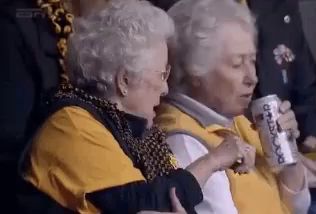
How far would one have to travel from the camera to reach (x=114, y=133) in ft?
6.56

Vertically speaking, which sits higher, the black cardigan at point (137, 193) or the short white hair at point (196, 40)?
the short white hair at point (196, 40)

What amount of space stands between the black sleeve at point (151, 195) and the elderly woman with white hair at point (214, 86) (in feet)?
0.60

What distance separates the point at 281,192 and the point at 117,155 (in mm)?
533

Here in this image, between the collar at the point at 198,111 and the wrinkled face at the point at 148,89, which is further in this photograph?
the collar at the point at 198,111

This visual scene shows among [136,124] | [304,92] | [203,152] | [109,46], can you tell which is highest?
[109,46]

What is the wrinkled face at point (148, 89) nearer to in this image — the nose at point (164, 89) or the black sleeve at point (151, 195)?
the nose at point (164, 89)

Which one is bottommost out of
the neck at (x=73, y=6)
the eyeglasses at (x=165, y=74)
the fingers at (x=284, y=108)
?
the fingers at (x=284, y=108)

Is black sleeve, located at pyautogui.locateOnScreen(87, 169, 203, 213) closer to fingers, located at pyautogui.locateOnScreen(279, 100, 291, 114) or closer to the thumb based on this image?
the thumb

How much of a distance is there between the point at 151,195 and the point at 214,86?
385 millimetres

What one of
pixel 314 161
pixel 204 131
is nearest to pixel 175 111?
pixel 204 131

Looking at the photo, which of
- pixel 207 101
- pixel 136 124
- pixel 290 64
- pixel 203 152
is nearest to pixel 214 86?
pixel 207 101

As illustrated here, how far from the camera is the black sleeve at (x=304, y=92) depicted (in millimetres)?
2809

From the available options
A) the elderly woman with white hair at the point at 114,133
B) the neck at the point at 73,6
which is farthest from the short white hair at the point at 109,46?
the neck at the point at 73,6

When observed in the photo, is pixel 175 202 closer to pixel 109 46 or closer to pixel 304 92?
pixel 109 46
